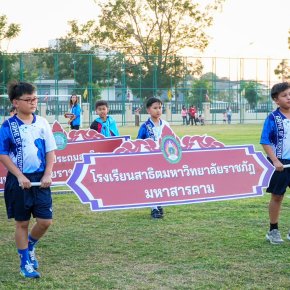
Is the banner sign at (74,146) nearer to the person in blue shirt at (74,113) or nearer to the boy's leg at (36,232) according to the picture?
the boy's leg at (36,232)

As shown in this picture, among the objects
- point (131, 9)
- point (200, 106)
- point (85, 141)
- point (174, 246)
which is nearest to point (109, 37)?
point (131, 9)

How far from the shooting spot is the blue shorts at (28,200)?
5199mm

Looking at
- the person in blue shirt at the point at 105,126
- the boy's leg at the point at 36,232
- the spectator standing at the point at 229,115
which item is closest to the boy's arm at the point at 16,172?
the boy's leg at the point at 36,232

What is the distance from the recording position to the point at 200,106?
46.4m

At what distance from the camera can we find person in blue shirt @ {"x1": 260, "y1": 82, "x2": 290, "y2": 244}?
6.30m

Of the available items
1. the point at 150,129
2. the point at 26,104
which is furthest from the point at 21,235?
the point at 150,129

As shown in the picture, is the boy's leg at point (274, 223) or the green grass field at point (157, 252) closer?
the green grass field at point (157, 252)

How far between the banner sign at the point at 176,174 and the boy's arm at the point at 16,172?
1.01 meters

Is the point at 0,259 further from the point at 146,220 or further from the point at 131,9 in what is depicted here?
the point at 131,9

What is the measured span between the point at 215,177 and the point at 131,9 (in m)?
46.8

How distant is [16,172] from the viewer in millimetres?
5105

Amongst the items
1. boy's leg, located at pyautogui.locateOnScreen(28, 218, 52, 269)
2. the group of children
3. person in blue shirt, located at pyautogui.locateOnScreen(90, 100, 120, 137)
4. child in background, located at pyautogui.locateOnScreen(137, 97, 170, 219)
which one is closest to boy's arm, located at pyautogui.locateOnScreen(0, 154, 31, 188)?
the group of children

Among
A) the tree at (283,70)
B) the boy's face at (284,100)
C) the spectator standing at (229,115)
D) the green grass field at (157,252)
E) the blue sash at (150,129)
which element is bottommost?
the spectator standing at (229,115)

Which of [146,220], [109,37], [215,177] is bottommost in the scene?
[146,220]
